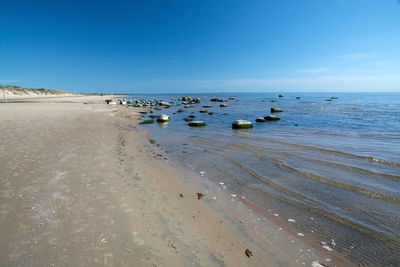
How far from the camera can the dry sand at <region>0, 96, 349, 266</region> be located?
365 centimetres

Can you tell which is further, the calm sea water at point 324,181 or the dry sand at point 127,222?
the calm sea water at point 324,181

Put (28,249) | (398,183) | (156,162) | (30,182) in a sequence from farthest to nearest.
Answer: (156,162) → (398,183) → (30,182) → (28,249)

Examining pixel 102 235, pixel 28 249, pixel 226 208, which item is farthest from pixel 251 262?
pixel 28 249

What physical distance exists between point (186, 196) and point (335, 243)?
394 cm

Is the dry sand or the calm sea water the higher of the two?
the dry sand

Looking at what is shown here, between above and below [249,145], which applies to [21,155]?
above

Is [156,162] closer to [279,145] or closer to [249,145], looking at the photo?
[249,145]

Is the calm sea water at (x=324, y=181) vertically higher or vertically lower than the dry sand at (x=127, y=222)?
lower

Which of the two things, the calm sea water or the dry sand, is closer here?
the dry sand

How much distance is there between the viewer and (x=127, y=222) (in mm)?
4586

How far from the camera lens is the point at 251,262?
3.81 metres

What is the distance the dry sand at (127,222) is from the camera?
3.65 meters

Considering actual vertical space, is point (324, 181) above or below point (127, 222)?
below

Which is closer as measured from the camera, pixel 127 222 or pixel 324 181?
pixel 127 222
